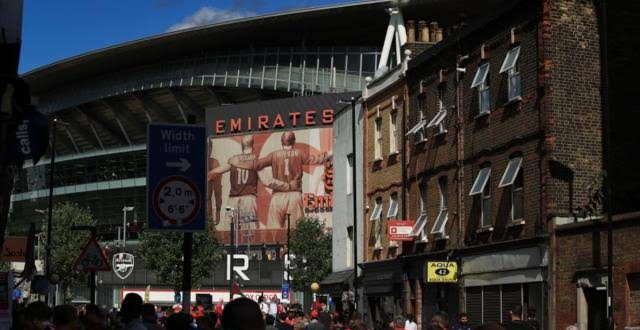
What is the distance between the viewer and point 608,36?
31344mm

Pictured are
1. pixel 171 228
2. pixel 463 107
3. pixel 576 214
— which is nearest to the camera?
pixel 171 228

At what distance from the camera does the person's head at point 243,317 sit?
5703mm

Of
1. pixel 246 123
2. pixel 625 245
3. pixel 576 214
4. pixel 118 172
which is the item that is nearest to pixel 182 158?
pixel 625 245

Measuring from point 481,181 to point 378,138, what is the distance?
39.3 feet

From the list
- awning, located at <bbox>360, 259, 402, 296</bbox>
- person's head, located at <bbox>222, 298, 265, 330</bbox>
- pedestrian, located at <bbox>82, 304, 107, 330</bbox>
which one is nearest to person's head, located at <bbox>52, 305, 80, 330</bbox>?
pedestrian, located at <bbox>82, 304, 107, 330</bbox>

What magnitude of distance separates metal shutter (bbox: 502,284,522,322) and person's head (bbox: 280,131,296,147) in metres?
70.9

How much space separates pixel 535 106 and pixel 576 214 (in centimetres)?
318

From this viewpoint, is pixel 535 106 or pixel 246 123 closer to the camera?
pixel 535 106

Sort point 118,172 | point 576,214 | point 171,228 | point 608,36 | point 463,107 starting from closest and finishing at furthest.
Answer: point 171,228 → point 576,214 → point 608,36 → point 463,107 → point 118,172

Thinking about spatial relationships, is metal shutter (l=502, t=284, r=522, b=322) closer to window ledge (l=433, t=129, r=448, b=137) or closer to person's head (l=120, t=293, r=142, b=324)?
window ledge (l=433, t=129, r=448, b=137)

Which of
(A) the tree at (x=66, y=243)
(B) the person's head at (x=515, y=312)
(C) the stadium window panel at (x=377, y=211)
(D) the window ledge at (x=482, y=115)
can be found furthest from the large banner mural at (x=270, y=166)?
(B) the person's head at (x=515, y=312)

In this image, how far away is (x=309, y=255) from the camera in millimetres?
78562

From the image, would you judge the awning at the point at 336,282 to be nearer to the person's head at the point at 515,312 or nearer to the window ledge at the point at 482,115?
the window ledge at the point at 482,115

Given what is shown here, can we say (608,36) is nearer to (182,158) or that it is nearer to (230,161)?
(182,158)
